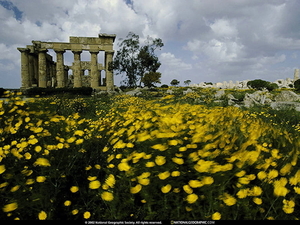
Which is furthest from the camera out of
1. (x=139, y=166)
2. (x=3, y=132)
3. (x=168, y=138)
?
(x=3, y=132)

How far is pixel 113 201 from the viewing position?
5.89 ft

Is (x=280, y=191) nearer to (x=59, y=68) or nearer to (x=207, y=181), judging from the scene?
(x=207, y=181)

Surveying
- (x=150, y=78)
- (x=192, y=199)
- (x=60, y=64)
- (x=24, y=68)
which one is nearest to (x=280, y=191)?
(x=192, y=199)

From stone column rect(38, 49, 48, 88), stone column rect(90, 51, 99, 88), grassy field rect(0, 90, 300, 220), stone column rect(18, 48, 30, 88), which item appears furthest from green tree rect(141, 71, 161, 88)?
grassy field rect(0, 90, 300, 220)

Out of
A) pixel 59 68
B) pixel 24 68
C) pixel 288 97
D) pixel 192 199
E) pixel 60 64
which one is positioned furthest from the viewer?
pixel 24 68

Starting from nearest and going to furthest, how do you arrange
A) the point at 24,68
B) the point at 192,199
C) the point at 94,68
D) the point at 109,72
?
the point at 192,199 → the point at 24,68 → the point at 94,68 → the point at 109,72

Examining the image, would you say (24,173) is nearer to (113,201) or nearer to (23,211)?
(23,211)

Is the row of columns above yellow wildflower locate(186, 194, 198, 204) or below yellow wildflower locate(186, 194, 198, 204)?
above

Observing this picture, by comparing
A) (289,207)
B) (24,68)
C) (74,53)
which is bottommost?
(289,207)

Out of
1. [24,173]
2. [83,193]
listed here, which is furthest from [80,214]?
[24,173]

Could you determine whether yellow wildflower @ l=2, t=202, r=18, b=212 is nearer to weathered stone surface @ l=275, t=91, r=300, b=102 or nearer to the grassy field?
the grassy field

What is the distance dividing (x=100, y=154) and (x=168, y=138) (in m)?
1.18

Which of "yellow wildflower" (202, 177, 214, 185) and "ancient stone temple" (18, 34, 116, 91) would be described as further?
"ancient stone temple" (18, 34, 116, 91)

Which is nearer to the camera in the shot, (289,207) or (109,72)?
(289,207)
